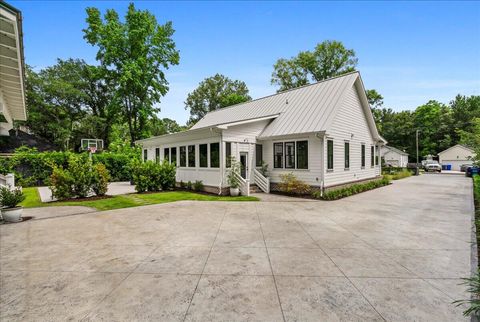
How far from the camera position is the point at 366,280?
12.4 ft

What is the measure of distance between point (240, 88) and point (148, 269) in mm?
44583

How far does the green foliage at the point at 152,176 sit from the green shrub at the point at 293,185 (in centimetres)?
749

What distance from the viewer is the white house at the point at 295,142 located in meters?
13.0

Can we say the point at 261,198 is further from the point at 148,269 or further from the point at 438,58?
the point at 438,58

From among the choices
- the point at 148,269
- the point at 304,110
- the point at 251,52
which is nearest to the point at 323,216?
the point at 148,269

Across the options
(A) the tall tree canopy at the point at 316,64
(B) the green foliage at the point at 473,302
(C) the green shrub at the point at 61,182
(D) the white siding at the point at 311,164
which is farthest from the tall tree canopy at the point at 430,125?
(C) the green shrub at the point at 61,182

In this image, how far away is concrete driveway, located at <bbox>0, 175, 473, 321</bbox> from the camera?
3.02 m

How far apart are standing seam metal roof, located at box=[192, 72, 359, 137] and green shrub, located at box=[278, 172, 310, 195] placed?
2.59m

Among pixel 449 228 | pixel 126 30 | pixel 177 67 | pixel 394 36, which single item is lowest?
pixel 449 228

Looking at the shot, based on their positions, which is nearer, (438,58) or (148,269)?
(148,269)

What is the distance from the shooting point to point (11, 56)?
4.92 m

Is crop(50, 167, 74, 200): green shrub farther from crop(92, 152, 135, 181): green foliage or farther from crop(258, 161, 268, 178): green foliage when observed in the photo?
crop(92, 152, 135, 181): green foliage

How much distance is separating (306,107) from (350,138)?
3.69 metres

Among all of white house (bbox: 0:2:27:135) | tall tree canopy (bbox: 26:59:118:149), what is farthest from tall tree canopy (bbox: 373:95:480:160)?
white house (bbox: 0:2:27:135)
